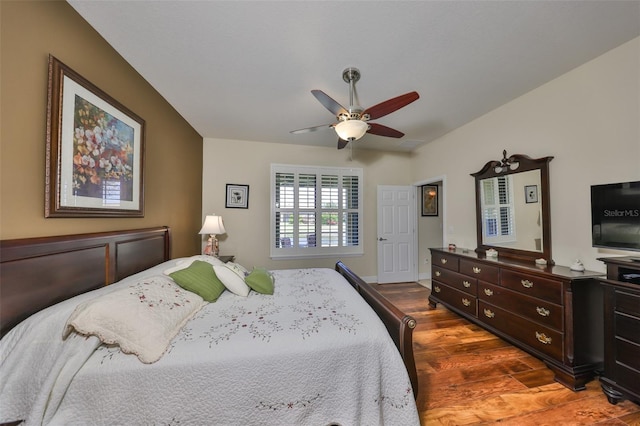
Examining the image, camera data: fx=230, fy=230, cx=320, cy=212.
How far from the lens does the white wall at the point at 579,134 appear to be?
6.13 ft

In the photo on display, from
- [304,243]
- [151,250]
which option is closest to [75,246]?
[151,250]

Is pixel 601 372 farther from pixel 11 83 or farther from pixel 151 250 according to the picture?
pixel 11 83

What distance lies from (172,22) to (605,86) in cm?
353

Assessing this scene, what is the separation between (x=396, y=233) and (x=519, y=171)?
7.64 feet

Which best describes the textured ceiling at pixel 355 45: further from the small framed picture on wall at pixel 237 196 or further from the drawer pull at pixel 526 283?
the drawer pull at pixel 526 283

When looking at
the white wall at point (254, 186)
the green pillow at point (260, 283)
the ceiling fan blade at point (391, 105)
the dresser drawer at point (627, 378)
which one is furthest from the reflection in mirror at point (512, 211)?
the green pillow at point (260, 283)

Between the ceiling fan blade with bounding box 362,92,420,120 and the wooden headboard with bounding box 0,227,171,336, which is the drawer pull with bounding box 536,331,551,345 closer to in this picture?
the ceiling fan blade with bounding box 362,92,420,120

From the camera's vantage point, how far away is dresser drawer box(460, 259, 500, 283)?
2488mm

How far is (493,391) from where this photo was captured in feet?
5.80

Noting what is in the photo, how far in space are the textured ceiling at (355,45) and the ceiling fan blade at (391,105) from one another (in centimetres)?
41

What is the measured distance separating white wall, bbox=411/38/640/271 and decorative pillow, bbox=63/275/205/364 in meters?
3.40

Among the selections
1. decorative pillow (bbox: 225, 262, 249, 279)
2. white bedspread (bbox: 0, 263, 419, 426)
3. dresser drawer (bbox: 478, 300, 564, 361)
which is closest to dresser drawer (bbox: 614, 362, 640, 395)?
dresser drawer (bbox: 478, 300, 564, 361)

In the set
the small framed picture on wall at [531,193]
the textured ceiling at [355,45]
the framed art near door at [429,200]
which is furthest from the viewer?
the framed art near door at [429,200]

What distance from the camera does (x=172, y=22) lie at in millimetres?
1623
